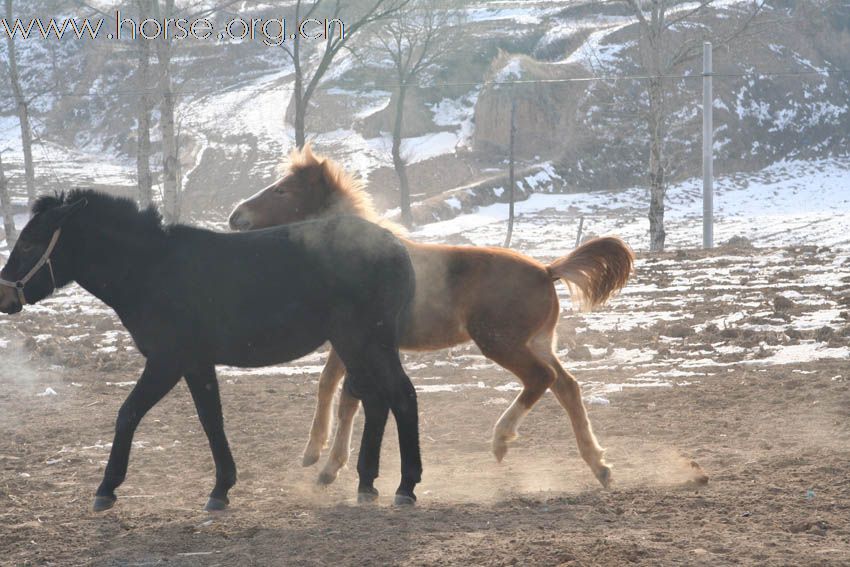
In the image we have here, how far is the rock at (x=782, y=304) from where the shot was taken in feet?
40.3

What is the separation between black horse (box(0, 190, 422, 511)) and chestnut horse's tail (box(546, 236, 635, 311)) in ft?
5.94

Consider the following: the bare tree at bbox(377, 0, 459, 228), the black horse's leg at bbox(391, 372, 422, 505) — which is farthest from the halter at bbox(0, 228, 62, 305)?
the bare tree at bbox(377, 0, 459, 228)

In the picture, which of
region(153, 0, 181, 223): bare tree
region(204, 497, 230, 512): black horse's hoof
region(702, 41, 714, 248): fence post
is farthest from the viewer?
region(702, 41, 714, 248): fence post

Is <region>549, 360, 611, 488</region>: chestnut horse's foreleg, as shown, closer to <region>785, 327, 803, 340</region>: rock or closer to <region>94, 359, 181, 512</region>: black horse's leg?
<region>94, 359, 181, 512</region>: black horse's leg

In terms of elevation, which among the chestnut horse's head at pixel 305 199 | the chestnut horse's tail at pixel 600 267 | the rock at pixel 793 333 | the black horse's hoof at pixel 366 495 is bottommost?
the rock at pixel 793 333

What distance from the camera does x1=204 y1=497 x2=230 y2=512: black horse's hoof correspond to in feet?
18.2

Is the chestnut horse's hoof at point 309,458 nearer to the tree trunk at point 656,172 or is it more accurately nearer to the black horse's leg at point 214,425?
the black horse's leg at point 214,425

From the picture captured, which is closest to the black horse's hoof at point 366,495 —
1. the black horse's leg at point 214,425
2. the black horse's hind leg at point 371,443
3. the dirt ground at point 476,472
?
the black horse's hind leg at point 371,443

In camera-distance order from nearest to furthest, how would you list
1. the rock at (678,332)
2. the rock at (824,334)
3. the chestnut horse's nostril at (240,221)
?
the chestnut horse's nostril at (240,221), the rock at (824,334), the rock at (678,332)

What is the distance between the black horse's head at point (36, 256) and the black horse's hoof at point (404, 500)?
2.38 metres

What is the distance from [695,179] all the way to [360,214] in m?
33.3

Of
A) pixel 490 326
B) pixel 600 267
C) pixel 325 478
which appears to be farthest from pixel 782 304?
pixel 325 478

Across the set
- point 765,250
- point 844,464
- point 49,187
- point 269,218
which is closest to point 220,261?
point 269,218

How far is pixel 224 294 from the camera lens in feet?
18.3
